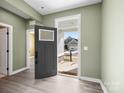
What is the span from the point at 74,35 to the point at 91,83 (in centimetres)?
699

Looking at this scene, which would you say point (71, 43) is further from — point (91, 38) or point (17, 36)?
point (91, 38)

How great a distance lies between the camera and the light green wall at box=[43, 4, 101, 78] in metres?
3.51

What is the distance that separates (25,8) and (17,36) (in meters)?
1.55

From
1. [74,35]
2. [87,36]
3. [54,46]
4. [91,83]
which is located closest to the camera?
[91,83]

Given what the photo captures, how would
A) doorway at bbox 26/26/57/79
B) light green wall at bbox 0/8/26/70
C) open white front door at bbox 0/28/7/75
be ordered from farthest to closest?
open white front door at bbox 0/28/7/75, light green wall at bbox 0/8/26/70, doorway at bbox 26/26/57/79

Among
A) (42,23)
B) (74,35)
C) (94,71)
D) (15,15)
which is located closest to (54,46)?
(42,23)

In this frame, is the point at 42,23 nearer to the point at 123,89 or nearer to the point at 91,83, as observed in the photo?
the point at 91,83

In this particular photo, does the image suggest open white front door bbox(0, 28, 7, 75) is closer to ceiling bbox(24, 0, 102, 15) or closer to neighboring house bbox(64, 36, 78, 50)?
ceiling bbox(24, 0, 102, 15)

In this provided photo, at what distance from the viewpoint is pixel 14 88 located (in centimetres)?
300

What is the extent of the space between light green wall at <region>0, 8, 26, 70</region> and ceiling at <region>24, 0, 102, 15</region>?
115 cm

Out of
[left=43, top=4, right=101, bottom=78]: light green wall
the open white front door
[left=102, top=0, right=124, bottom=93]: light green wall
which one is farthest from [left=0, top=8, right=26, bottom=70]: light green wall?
[left=102, top=0, right=124, bottom=93]: light green wall

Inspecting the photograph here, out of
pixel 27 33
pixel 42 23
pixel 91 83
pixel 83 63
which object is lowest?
pixel 91 83

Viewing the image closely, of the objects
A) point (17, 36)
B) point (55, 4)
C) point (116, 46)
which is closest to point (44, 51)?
point (17, 36)

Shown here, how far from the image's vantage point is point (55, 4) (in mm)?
3756
